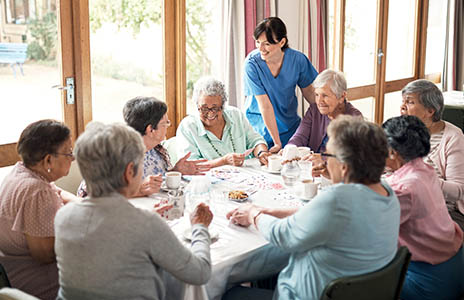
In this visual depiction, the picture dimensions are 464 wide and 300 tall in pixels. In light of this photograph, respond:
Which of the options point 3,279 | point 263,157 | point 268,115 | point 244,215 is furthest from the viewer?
point 268,115

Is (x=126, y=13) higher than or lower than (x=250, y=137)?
higher

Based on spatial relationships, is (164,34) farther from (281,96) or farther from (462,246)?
(462,246)

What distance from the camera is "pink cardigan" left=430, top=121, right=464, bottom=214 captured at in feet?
8.57

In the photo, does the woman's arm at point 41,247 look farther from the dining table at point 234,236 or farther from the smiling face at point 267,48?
the smiling face at point 267,48

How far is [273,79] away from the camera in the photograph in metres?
3.84

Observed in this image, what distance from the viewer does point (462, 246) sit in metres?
2.16

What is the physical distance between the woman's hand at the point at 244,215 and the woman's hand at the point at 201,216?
0.64ft

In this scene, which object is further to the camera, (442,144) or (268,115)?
(268,115)

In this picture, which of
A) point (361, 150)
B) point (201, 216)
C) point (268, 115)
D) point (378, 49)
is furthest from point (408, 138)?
point (378, 49)

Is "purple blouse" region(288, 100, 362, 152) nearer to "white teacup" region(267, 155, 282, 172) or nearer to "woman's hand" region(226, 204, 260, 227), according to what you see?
"white teacup" region(267, 155, 282, 172)

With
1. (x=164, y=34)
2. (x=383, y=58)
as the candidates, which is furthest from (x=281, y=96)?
(x=383, y=58)

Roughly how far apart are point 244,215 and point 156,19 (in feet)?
7.89

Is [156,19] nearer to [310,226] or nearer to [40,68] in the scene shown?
[40,68]

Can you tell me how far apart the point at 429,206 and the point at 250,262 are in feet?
2.48
